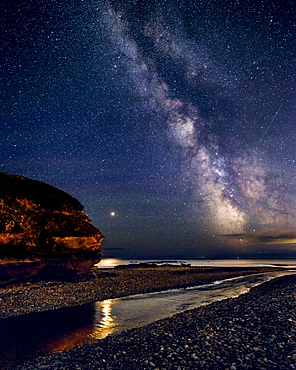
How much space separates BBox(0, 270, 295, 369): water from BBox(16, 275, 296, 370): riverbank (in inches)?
73.1

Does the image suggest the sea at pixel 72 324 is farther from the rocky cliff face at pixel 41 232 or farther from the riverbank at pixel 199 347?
the rocky cliff face at pixel 41 232

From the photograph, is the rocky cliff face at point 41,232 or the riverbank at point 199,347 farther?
the rocky cliff face at point 41,232

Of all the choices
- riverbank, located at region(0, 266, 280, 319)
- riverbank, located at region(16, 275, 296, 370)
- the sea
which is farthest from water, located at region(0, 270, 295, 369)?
riverbank, located at region(0, 266, 280, 319)

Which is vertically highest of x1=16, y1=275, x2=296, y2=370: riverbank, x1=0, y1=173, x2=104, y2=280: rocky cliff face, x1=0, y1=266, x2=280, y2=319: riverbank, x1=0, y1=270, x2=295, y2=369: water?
x1=0, y1=173, x2=104, y2=280: rocky cliff face

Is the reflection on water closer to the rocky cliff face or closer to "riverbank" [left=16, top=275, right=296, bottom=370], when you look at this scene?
"riverbank" [left=16, top=275, right=296, bottom=370]

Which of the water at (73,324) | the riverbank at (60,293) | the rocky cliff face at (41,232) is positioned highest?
the rocky cliff face at (41,232)

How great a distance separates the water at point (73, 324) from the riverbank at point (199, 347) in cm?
186

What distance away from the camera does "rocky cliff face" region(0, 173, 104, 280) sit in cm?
3547

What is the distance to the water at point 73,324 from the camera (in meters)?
14.5

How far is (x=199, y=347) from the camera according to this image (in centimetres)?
1198

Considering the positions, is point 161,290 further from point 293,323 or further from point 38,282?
point 293,323

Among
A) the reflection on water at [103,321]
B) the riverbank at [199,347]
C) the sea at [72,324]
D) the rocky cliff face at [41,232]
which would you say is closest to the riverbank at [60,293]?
the sea at [72,324]

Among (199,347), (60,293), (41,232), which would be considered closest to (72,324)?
(199,347)

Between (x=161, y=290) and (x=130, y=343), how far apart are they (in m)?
23.6
